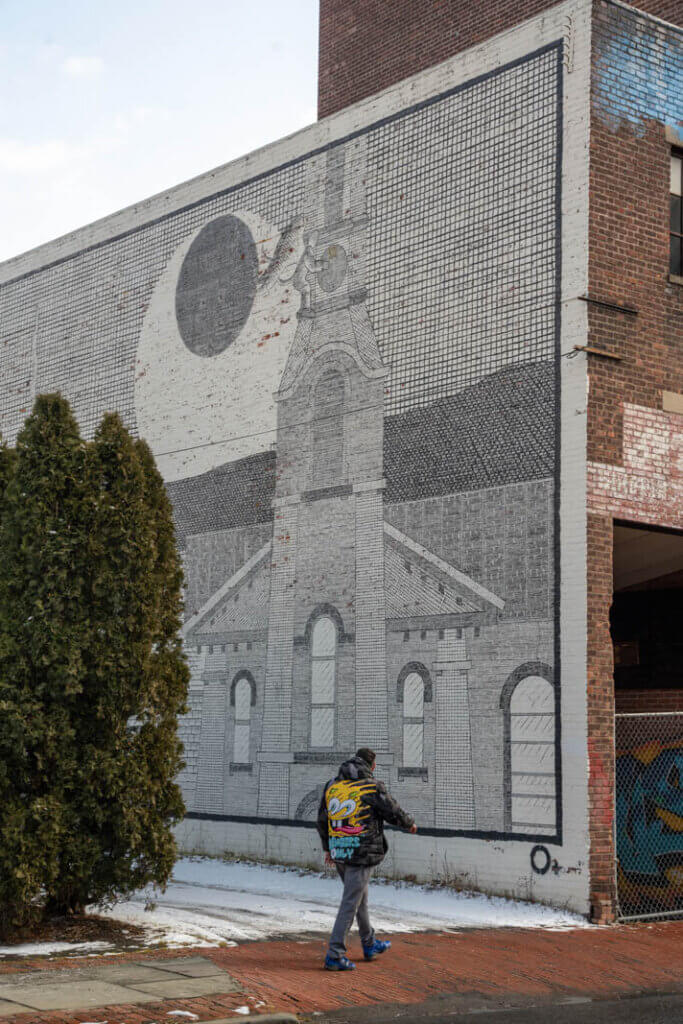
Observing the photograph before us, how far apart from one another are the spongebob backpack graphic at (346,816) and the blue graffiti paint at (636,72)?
845 centimetres

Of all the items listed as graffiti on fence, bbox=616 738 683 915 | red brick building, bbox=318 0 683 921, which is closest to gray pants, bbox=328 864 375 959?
red brick building, bbox=318 0 683 921

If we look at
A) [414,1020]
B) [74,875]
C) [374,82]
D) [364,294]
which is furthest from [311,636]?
[374,82]

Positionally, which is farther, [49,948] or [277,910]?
[277,910]

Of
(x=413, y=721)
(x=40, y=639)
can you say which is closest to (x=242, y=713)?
(x=413, y=721)

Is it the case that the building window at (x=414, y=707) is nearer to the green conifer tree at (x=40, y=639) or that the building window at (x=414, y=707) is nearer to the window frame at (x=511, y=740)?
the window frame at (x=511, y=740)

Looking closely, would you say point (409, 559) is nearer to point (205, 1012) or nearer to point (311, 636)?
point (311, 636)

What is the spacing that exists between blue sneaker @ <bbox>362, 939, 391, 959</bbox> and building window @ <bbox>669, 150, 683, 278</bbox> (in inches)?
344

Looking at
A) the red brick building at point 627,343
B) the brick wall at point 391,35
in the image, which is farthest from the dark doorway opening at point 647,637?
the brick wall at point 391,35

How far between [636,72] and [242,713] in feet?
31.4

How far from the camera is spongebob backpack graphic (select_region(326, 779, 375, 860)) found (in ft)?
33.2

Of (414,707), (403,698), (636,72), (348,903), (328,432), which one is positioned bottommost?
(348,903)

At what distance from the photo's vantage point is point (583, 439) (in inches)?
547

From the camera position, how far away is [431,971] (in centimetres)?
1009

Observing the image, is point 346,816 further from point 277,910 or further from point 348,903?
point 277,910
